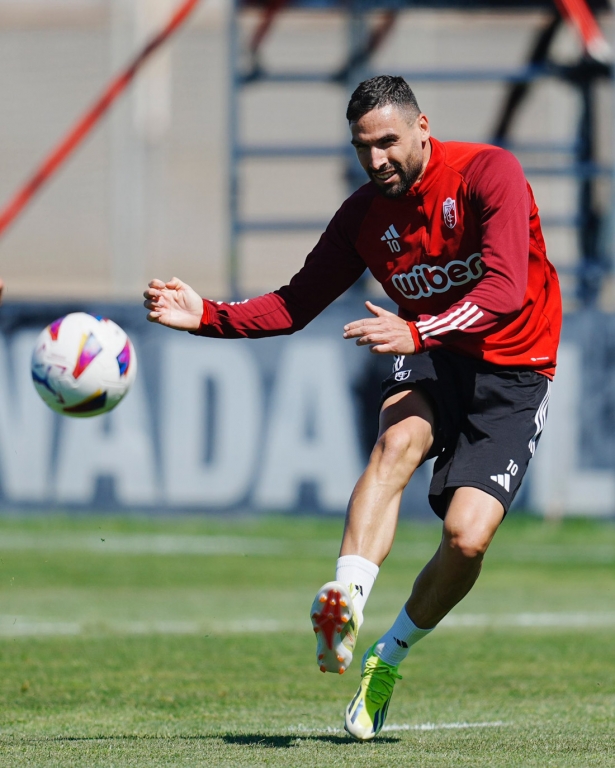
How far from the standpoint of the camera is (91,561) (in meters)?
12.4

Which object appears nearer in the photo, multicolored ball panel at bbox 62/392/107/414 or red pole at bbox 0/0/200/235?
multicolored ball panel at bbox 62/392/107/414

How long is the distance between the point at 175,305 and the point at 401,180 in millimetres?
1145

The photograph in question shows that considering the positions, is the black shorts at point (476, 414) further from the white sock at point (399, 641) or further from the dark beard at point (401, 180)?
the dark beard at point (401, 180)

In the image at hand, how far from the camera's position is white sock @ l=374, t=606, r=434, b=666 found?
590cm

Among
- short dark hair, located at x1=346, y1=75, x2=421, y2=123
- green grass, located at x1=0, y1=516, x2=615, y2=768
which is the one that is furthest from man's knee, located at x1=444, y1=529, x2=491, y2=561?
short dark hair, located at x1=346, y1=75, x2=421, y2=123

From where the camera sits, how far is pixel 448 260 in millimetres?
5922

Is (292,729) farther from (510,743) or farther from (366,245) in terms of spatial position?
(366,245)

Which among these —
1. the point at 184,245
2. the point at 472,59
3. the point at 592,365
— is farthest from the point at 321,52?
the point at 592,365

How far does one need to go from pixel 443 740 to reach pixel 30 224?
2780cm

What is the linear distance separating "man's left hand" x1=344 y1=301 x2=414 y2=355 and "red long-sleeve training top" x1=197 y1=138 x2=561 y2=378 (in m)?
0.39

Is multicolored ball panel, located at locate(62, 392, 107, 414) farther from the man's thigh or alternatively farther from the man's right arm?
the man's thigh

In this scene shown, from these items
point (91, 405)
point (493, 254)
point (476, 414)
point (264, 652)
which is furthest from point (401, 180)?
point (264, 652)

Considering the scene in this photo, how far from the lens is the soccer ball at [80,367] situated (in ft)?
21.5

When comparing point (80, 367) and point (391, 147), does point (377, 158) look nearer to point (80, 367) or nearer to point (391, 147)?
point (391, 147)
